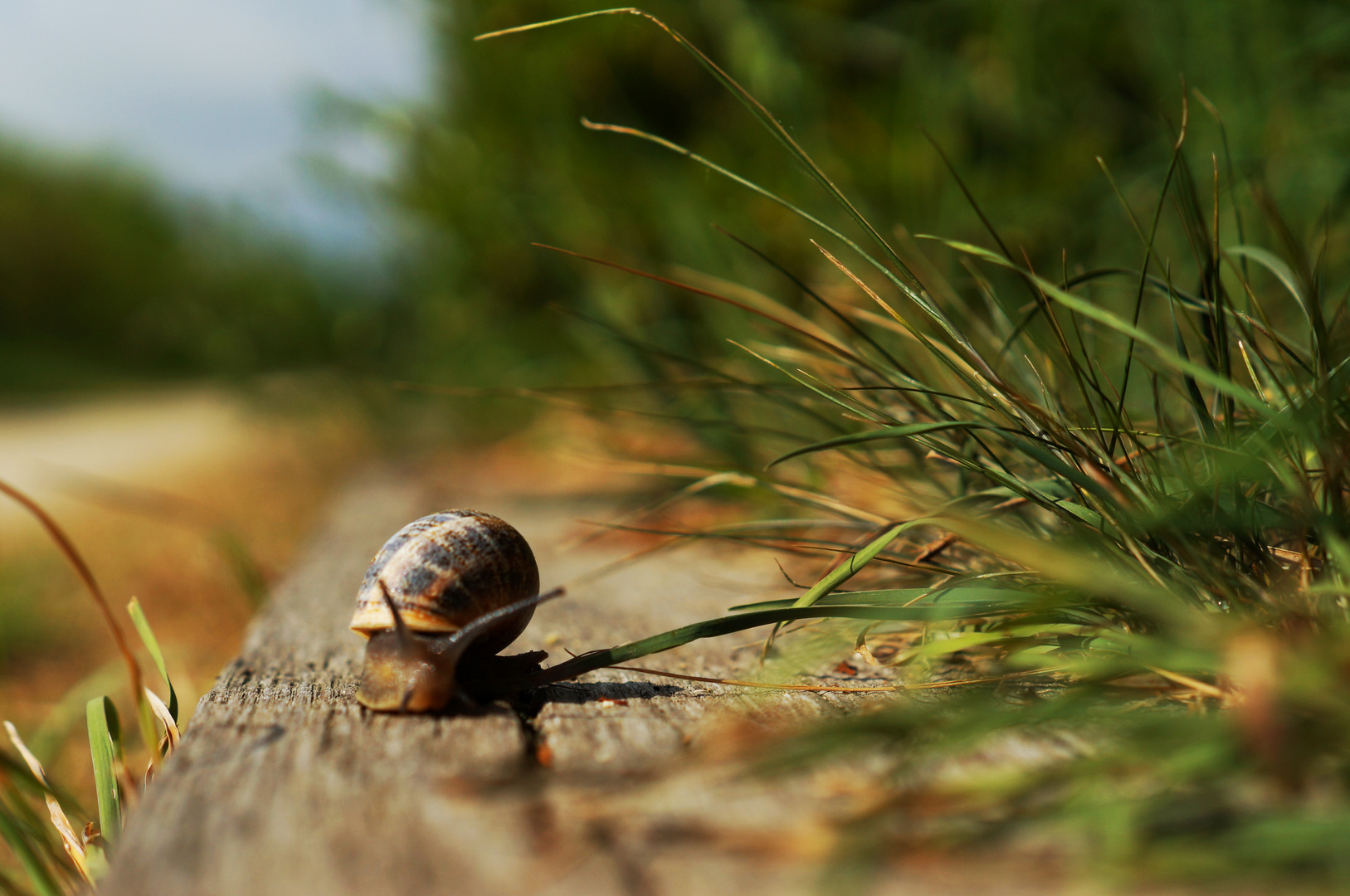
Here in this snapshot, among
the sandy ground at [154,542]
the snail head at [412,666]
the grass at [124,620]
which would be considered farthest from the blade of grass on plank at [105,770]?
the sandy ground at [154,542]

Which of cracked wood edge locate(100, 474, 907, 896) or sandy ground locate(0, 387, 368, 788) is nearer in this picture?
cracked wood edge locate(100, 474, 907, 896)

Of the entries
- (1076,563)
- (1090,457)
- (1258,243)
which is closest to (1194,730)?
(1076,563)

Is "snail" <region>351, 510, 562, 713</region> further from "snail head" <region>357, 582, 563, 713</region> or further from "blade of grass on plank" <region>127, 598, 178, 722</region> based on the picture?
"blade of grass on plank" <region>127, 598, 178, 722</region>

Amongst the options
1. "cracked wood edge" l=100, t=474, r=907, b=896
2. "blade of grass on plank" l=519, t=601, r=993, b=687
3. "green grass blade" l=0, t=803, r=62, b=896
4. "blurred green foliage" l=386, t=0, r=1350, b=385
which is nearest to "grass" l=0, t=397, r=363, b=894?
"green grass blade" l=0, t=803, r=62, b=896

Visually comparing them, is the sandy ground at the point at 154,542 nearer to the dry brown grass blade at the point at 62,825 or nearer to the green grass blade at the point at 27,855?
the dry brown grass blade at the point at 62,825

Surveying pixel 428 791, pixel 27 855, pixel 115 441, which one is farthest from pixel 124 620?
pixel 115 441

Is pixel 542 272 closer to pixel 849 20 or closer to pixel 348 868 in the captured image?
pixel 849 20
